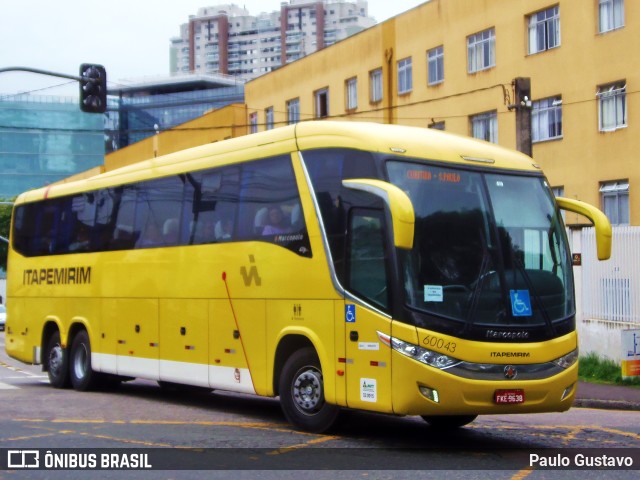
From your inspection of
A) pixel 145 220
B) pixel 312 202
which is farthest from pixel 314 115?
pixel 312 202

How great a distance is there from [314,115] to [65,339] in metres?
30.9

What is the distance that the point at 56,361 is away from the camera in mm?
19547

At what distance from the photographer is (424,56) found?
40.9 meters

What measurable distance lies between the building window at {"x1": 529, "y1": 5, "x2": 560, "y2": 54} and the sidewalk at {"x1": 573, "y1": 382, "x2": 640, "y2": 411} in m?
17.4

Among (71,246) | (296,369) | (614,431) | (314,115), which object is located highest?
(314,115)

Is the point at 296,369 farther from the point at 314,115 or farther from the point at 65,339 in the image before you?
the point at 314,115

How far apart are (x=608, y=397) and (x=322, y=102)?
32.2m

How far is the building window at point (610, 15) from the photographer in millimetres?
32125

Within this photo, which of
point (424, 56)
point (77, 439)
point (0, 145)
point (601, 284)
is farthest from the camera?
point (0, 145)

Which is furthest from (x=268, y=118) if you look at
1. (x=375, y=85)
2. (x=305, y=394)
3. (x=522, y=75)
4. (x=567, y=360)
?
(x=567, y=360)

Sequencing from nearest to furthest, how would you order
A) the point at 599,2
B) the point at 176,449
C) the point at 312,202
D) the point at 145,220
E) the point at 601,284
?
the point at 176,449 < the point at 312,202 < the point at 145,220 < the point at 601,284 < the point at 599,2

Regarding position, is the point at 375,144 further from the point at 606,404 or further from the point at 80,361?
the point at 80,361

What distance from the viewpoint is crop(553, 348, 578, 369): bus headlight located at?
11.6 meters

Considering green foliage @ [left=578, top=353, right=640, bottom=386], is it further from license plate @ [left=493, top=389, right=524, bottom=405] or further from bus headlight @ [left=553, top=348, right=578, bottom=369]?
license plate @ [left=493, top=389, right=524, bottom=405]
